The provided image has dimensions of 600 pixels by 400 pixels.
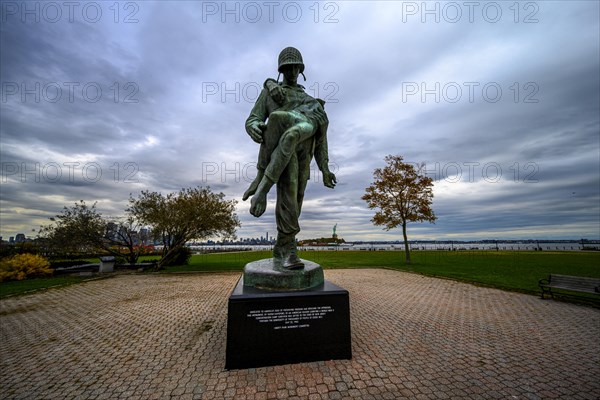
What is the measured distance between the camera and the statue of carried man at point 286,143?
426 cm

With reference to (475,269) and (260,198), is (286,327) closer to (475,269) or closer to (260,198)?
(260,198)

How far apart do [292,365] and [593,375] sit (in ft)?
13.4

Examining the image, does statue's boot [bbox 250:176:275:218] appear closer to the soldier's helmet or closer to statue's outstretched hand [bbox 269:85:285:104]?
statue's outstretched hand [bbox 269:85:285:104]

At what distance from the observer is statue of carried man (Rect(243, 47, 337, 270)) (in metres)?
4.26

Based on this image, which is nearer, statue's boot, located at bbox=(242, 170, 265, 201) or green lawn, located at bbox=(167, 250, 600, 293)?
statue's boot, located at bbox=(242, 170, 265, 201)

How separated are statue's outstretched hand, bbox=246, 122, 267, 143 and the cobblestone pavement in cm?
358

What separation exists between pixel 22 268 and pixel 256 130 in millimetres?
18166

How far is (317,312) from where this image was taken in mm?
3803

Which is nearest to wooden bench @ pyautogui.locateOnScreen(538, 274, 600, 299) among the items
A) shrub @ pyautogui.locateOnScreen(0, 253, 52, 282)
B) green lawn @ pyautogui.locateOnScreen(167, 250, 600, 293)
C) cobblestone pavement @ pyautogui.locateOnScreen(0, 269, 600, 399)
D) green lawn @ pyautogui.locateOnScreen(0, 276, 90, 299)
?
cobblestone pavement @ pyautogui.locateOnScreen(0, 269, 600, 399)

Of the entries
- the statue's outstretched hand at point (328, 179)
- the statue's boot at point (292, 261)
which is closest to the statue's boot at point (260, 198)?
the statue's boot at point (292, 261)

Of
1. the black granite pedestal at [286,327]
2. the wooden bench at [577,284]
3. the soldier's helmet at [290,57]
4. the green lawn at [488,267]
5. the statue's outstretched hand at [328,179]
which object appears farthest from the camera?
the green lawn at [488,267]

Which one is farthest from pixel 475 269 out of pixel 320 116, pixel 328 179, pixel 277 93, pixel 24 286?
pixel 24 286

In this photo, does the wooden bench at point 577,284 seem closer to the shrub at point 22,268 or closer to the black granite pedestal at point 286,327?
the black granite pedestal at point 286,327

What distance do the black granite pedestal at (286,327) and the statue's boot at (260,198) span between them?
1283 mm
